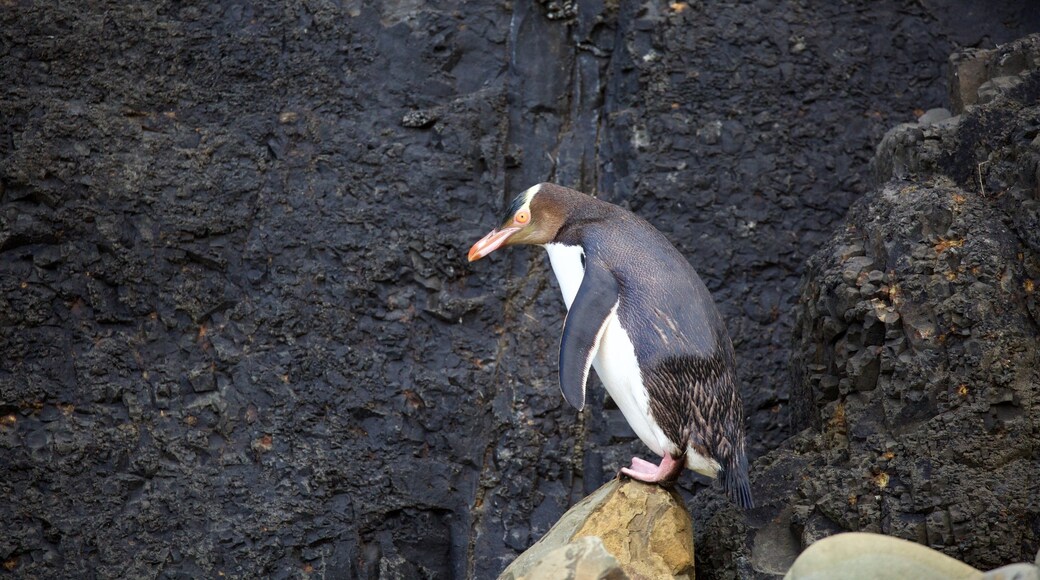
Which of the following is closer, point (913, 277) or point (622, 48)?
point (913, 277)

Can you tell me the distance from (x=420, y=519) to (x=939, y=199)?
2029 millimetres

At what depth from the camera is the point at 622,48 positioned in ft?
14.6

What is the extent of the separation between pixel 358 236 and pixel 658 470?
1536 mm

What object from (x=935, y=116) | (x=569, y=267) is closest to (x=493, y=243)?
(x=569, y=267)

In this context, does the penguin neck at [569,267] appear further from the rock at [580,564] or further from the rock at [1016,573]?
the rock at [1016,573]

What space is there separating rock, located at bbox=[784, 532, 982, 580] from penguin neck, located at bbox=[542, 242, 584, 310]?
3.47 feet

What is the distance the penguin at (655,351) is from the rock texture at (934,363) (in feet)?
0.76

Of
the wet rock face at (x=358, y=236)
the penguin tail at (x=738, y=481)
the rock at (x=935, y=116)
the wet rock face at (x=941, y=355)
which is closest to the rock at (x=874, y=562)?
the wet rock face at (x=941, y=355)

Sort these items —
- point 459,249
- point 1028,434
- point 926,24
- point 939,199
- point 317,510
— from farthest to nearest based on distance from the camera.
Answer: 1. point 926,24
2. point 459,249
3. point 317,510
4. point 939,199
5. point 1028,434

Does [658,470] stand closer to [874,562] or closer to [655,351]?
[655,351]

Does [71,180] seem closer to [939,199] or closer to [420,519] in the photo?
[420,519]

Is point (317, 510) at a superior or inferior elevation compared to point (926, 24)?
inferior

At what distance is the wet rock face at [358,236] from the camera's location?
12.8 feet

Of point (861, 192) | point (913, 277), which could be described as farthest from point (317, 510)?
point (861, 192)
